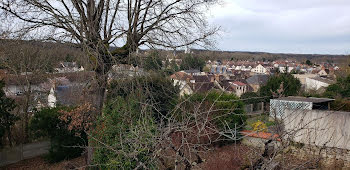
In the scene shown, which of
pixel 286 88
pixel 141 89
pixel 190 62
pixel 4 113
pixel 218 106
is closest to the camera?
pixel 141 89

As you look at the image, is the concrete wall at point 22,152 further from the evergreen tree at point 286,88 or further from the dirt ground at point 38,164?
the evergreen tree at point 286,88

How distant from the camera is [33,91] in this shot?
10453 mm

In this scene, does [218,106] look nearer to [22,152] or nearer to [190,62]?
[190,62]

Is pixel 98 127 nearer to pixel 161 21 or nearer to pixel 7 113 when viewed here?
pixel 161 21

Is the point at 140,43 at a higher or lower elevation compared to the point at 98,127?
higher

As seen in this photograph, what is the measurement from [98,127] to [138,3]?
3.11 meters

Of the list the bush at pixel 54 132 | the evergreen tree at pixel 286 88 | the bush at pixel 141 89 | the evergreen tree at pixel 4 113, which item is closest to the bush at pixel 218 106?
the bush at pixel 141 89

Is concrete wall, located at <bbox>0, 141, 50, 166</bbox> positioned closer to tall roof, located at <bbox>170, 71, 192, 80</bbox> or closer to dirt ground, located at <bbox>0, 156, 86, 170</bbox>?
dirt ground, located at <bbox>0, 156, 86, 170</bbox>

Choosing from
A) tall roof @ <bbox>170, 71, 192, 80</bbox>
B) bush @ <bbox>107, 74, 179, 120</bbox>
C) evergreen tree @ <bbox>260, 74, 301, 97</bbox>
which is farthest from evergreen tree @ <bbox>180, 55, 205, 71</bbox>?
evergreen tree @ <bbox>260, 74, 301, 97</bbox>

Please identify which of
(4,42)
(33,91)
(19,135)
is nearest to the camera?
(4,42)

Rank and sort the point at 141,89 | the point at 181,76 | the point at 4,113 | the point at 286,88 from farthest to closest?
1. the point at 286,88
2. the point at 4,113
3. the point at 181,76
4. the point at 141,89

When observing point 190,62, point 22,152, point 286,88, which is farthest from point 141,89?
point 286,88

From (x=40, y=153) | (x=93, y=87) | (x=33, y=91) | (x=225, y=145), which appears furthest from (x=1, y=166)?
(x=225, y=145)

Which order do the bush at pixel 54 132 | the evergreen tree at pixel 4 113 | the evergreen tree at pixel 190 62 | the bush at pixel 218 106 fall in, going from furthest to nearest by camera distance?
the bush at pixel 54 132, the bush at pixel 218 106, the evergreen tree at pixel 4 113, the evergreen tree at pixel 190 62
